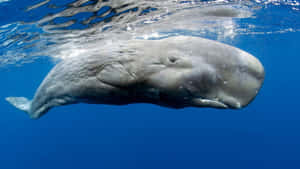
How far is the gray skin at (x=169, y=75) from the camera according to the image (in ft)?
6.97

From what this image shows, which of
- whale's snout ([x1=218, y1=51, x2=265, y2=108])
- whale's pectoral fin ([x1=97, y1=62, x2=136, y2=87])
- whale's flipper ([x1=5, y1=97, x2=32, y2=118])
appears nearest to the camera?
whale's snout ([x1=218, y1=51, x2=265, y2=108])

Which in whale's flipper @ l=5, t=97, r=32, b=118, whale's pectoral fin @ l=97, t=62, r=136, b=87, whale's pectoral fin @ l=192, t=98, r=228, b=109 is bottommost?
whale's flipper @ l=5, t=97, r=32, b=118

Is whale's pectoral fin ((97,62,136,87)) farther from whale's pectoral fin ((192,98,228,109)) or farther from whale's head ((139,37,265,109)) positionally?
whale's pectoral fin ((192,98,228,109))

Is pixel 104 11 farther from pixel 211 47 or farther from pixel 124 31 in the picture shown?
pixel 211 47

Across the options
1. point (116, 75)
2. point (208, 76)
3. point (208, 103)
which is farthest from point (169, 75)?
point (116, 75)

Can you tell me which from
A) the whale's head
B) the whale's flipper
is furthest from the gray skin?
the whale's flipper

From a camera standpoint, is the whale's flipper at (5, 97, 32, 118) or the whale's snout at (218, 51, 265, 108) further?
the whale's flipper at (5, 97, 32, 118)

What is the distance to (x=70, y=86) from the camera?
3.08 meters

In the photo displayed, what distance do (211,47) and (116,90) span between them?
1.31m

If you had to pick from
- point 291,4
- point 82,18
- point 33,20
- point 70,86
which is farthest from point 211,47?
point 291,4

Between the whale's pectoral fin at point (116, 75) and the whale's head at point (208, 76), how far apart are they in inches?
12.0

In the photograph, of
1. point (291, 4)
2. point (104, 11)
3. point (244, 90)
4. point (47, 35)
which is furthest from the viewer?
point (47, 35)

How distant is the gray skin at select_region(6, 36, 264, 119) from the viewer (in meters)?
2.12

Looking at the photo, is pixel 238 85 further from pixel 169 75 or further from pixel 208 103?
pixel 169 75
